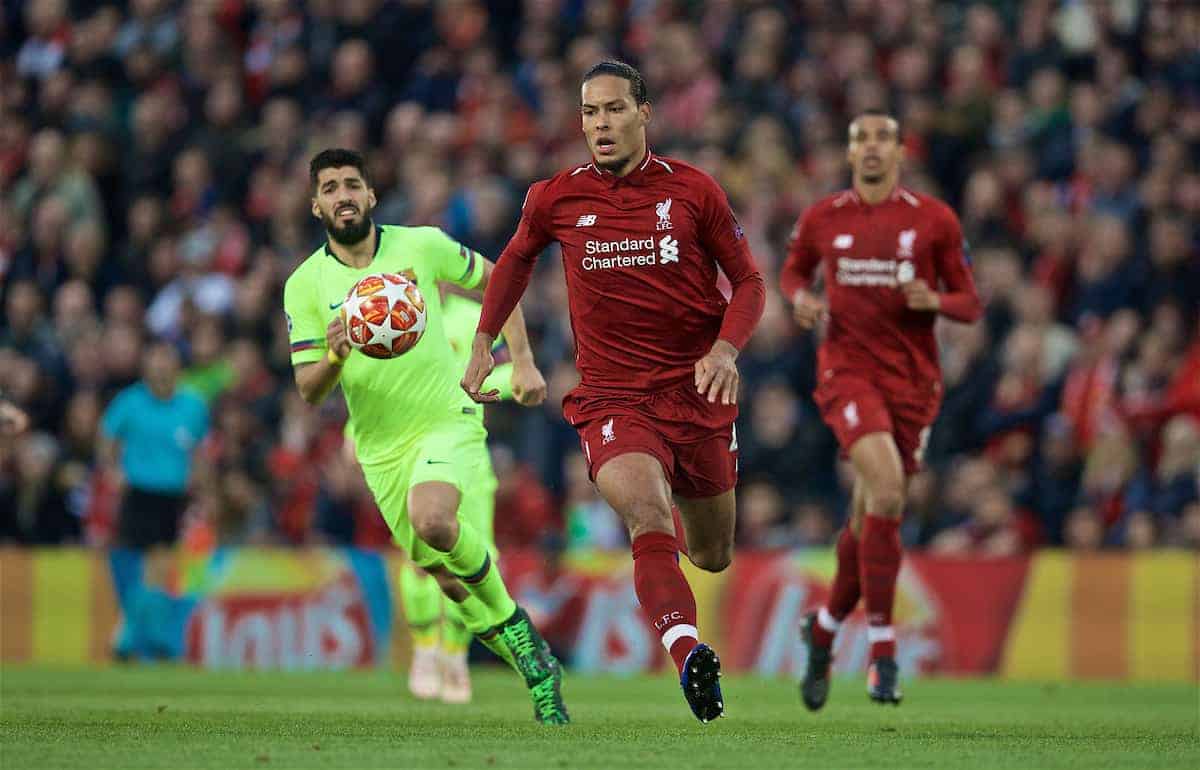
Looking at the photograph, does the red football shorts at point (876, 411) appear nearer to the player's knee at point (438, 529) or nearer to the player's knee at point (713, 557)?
the player's knee at point (713, 557)

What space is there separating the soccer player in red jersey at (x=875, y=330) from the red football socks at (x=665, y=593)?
2567 millimetres

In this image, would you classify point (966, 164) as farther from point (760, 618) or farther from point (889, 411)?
point (889, 411)

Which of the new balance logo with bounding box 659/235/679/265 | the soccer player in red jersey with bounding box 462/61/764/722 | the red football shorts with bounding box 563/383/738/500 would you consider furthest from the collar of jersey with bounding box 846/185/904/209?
the new balance logo with bounding box 659/235/679/265

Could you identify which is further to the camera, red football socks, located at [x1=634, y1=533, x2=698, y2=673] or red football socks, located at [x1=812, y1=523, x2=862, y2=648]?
red football socks, located at [x1=812, y1=523, x2=862, y2=648]

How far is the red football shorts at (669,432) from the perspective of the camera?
7926mm

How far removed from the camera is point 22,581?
51.6ft

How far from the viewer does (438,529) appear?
8.69m

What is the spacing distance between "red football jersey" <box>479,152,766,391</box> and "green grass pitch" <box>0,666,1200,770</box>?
1540 millimetres

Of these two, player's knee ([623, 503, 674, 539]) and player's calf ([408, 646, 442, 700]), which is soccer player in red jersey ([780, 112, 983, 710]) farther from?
player's knee ([623, 503, 674, 539])

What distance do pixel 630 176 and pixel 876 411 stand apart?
8.51 feet

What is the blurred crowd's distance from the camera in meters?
15.4

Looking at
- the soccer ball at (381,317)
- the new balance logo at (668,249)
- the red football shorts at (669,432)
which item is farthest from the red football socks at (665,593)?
the soccer ball at (381,317)

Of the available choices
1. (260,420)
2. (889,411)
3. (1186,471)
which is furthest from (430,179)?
(889,411)

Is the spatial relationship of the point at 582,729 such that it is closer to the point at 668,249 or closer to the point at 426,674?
the point at 668,249
